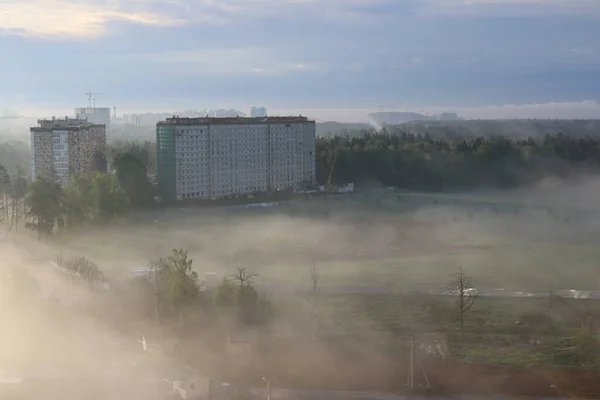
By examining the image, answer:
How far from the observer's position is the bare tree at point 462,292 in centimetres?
640

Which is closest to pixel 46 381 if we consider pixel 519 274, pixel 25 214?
pixel 519 274

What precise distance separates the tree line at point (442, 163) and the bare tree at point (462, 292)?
9157 millimetres

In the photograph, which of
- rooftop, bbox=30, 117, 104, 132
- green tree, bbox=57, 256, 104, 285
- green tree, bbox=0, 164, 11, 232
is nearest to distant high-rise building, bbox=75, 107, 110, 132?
rooftop, bbox=30, 117, 104, 132

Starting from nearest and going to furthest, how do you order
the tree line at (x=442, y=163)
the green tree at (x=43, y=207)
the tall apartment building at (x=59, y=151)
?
the green tree at (x=43, y=207) < the tall apartment building at (x=59, y=151) < the tree line at (x=442, y=163)

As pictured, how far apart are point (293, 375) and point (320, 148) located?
13.9m

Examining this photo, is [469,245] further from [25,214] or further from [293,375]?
[25,214]

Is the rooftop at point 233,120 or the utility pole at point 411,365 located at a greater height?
the rooftop at point 233,120

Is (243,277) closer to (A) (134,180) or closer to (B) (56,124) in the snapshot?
(A) (134,180)

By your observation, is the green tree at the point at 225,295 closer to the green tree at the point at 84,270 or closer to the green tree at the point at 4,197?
the green tree at the point at 84,270

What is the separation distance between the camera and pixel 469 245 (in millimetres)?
9852

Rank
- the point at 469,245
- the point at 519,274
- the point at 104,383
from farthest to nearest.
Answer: the point at 469,245
the point at 519,274
the point at 104,383

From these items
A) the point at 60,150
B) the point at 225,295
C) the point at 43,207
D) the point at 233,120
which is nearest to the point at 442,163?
the point at 233,120

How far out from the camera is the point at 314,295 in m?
6.88

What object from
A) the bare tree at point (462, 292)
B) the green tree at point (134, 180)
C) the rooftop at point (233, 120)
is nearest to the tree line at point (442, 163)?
the rooftop at point (233, 120)
